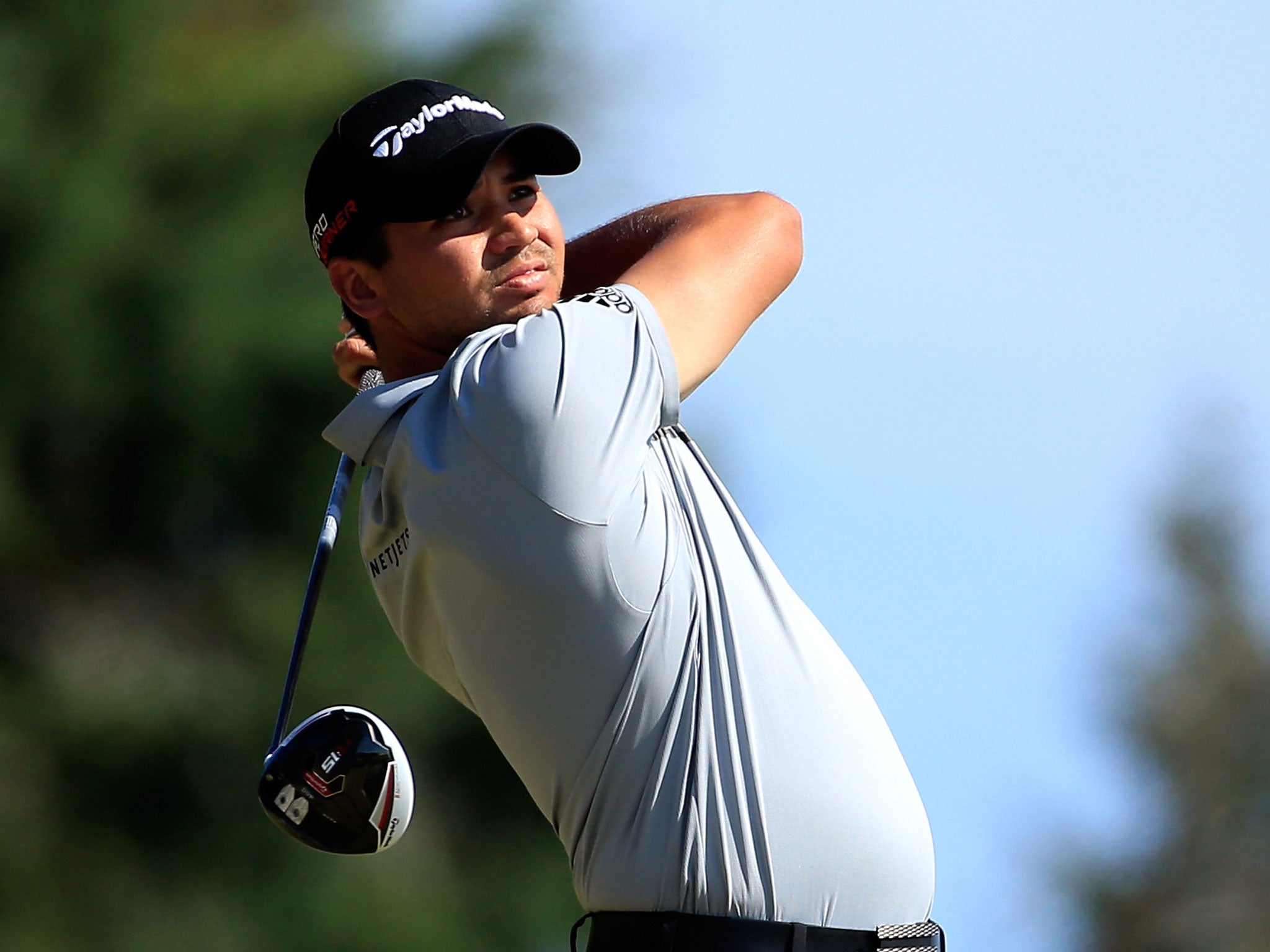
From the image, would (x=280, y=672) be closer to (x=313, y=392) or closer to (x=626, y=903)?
(x=313, y=392)

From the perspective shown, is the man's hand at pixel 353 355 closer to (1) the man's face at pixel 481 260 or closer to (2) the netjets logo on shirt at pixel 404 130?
(1) the man's face at pixel 481 260

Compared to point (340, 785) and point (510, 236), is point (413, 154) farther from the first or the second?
point (340, 785)

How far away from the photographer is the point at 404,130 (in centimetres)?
291

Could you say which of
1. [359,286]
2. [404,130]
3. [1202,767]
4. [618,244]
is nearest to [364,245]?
[359,286]

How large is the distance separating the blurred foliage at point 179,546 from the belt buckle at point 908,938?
930 centimetres

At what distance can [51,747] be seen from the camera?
1206cm

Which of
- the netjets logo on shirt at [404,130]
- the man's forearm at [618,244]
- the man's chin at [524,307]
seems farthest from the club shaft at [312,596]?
the man's forearm at [618,244]

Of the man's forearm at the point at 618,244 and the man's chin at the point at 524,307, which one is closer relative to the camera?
the man's chin at the point at 524,307

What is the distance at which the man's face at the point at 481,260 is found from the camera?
114 inches

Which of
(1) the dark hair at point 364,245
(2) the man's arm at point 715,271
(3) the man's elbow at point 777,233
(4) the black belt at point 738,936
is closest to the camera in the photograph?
(4) the black belt at point 738,936

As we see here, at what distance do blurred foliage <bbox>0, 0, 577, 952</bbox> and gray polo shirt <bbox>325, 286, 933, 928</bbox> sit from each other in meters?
9.14

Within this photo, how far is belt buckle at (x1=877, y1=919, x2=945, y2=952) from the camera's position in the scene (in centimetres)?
250

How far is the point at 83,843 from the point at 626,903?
408 inches

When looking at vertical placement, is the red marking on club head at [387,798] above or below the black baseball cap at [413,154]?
below
